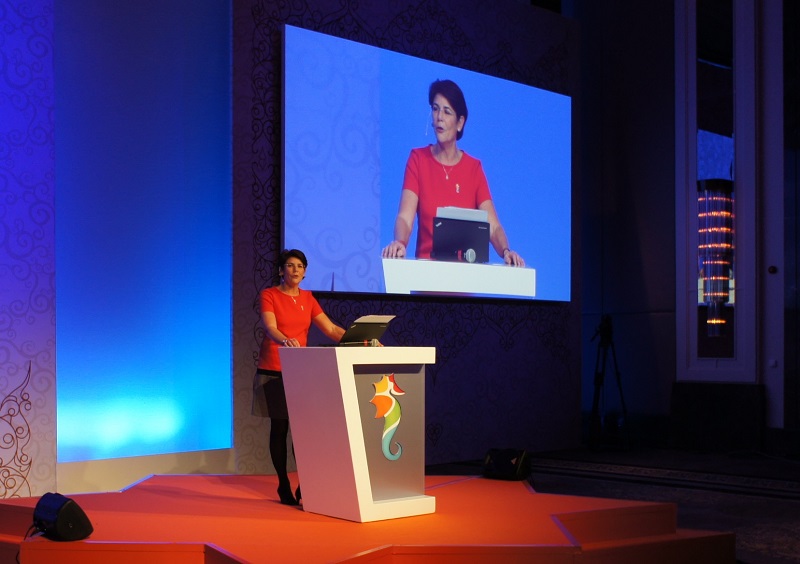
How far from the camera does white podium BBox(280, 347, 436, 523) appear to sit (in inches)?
148

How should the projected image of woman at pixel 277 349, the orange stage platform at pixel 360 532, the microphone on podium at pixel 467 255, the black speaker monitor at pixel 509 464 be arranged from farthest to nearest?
the microphone on podium at pixel 467 255
the black speaker monitor at pixel 509 464
the projected image of woman at pixel 277 349
the orange stage platform at pixel 360 532

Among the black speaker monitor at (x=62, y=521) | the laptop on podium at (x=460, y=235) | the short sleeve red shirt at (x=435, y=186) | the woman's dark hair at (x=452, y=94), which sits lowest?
the black speaker monitor at (x=62, y=521)

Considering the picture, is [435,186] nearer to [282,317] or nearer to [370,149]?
[370,149]

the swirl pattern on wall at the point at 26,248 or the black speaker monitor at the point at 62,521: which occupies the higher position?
the swirl pattern on wall at the point at 26,248

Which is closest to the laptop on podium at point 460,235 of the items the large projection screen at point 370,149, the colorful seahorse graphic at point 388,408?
the large projection screen at point 370,149

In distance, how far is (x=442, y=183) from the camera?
6.98 m

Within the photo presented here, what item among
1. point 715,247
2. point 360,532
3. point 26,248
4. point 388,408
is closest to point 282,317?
point 388,408

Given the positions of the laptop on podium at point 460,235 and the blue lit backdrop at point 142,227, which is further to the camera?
the laptop on podium at point 460,235

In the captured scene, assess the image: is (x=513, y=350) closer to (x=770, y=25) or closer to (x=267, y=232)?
(x=267, y=232)

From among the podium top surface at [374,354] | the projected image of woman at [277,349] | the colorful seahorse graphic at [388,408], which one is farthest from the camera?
the projected image of woman at [277,349]

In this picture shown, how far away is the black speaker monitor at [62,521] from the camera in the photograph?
11.0 ft

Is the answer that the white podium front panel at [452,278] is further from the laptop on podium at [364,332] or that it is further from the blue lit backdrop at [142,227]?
the laptop on podium at [364,332]

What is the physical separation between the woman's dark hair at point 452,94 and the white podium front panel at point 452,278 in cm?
109

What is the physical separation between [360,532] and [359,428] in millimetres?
428
